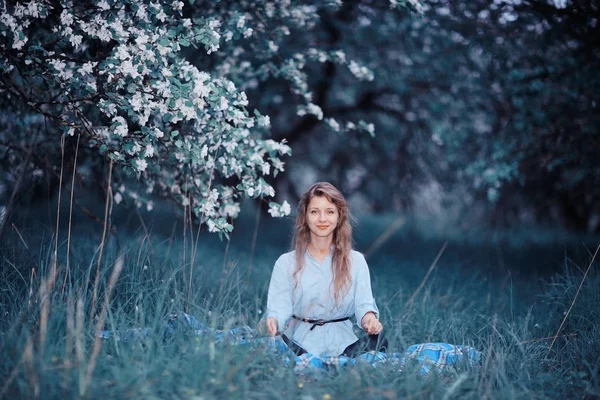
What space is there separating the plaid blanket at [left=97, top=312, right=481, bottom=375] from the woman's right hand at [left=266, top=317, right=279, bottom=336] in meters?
0.04

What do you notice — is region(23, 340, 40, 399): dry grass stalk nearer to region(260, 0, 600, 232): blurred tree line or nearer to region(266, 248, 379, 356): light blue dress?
region(266, 248, 379, 356): light blue dress

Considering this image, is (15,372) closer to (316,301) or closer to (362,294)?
(316,301)

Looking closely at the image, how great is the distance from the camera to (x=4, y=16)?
3.62 m

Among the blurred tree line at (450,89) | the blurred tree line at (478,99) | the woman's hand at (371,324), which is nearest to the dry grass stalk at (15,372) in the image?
the woman's hand at (371,324)

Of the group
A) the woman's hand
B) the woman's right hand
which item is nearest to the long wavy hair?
the woman's hand

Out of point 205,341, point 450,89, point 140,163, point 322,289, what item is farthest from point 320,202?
point 450,89

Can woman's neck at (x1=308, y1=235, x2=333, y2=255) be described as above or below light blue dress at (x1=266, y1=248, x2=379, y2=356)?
above

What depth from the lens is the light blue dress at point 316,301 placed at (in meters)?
3.79

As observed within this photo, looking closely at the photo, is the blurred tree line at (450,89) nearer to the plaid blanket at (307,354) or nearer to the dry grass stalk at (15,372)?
the plaid blanket at (307,354)

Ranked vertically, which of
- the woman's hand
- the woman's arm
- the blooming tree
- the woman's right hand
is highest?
the blooming tree

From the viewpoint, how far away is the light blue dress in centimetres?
379

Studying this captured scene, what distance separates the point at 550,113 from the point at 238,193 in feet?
15.4

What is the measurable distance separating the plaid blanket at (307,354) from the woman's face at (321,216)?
0.79 m

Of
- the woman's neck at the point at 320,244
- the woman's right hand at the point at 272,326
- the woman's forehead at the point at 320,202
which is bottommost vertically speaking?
the woman's right hand at the point at 272,326
